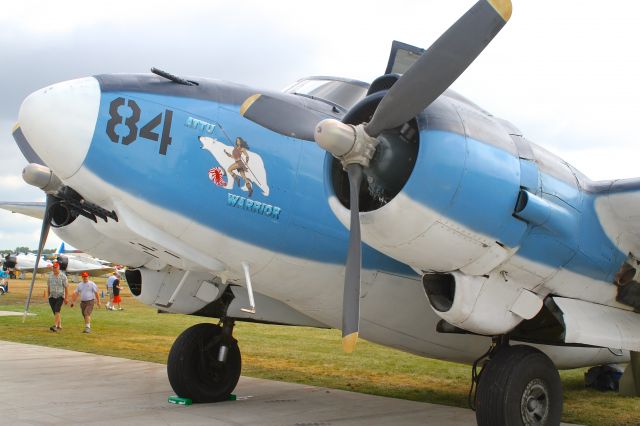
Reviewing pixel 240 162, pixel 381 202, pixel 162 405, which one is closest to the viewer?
pixel 381 202

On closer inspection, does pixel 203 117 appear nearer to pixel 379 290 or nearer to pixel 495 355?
pixel 379 290

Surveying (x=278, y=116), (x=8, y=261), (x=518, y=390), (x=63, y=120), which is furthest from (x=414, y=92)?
(x=8, y=261)

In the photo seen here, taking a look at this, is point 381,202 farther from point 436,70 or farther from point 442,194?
point 436,70

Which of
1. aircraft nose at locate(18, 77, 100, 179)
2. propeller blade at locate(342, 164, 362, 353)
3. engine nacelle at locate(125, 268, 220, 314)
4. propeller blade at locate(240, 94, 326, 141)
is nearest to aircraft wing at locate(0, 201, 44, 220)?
engine nacelle at locate(125, 268, 220, 314)

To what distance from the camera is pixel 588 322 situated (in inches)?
260

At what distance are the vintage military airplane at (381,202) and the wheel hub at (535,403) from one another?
21mm

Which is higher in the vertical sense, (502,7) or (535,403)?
(502,7)

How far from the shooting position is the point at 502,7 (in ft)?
17.0

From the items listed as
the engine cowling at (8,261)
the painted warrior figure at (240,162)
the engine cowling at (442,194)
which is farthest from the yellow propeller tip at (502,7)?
the engine cowling at (8,261)

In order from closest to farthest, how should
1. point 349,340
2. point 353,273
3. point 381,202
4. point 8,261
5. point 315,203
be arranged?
1. point 349,340
2. point 353,273
3. point 381,202
4. point 315,203
5. point 8,261

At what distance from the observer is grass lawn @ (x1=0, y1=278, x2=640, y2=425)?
978 centimetres

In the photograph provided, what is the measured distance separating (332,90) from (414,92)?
8.19ft

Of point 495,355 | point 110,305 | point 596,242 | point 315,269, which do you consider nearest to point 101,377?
point 315,269

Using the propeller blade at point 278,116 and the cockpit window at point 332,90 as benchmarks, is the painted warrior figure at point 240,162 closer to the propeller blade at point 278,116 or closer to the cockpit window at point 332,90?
the propeller blade at point 278,116
